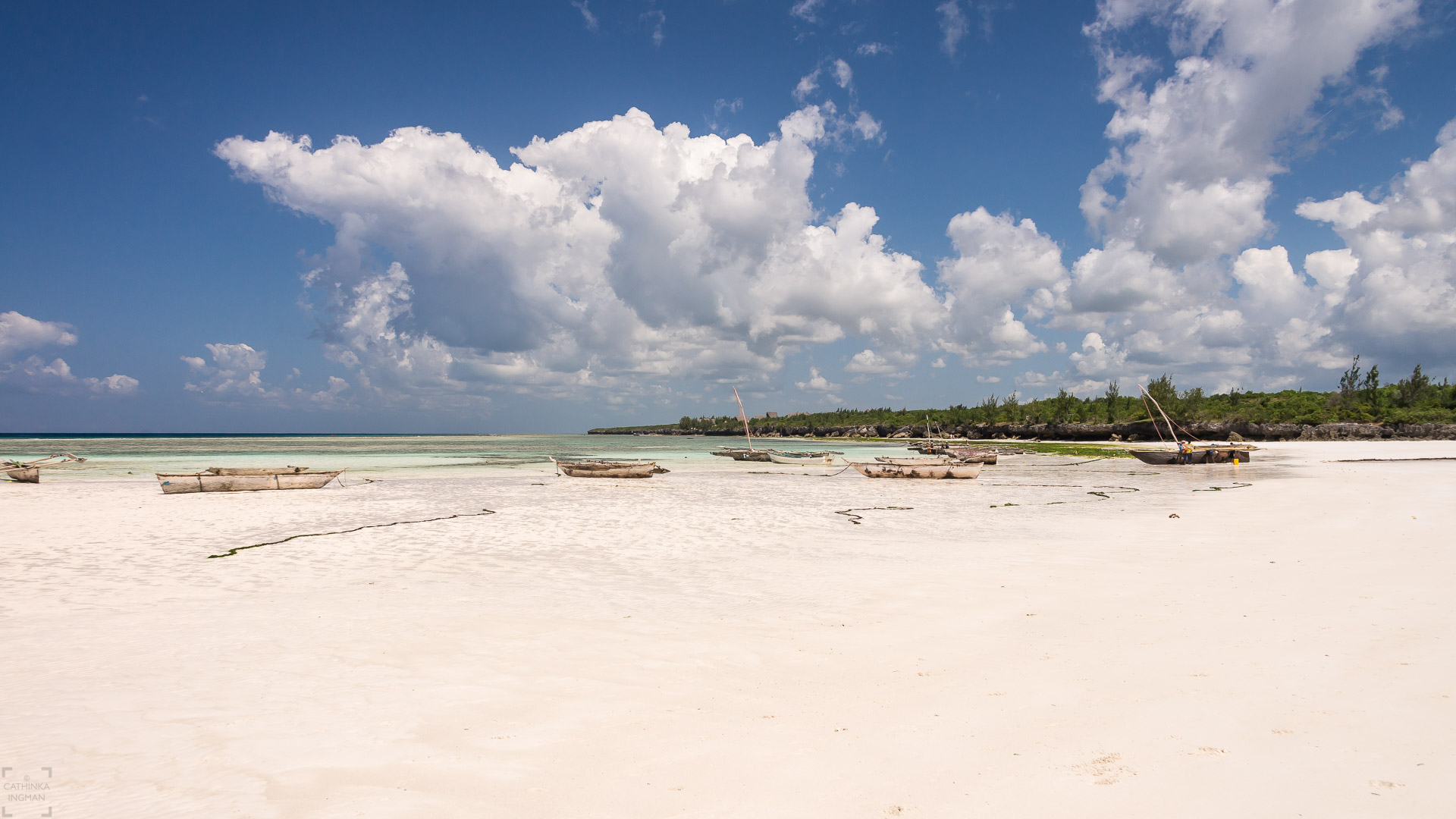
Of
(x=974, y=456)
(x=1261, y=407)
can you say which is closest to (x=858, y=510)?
(x=974, y=456)

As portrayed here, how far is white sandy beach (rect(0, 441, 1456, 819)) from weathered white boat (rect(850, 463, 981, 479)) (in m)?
13.9

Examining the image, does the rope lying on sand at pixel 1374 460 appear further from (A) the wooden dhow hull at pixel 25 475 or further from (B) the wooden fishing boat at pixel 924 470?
(A) the wooden dhow hull at pixel 25 475

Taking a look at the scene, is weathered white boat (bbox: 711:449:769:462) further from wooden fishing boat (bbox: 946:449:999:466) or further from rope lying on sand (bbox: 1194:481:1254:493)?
rope lying on sand (bbox: 1194:481:1254:493)

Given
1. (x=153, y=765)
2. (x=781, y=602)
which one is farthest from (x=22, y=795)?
(x=781, y=602)

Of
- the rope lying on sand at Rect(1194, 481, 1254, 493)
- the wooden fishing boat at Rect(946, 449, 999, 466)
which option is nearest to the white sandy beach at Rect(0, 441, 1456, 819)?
the rope lying on sand at Rect(1194, 481, 1254, 493)

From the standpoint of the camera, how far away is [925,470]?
27.6m

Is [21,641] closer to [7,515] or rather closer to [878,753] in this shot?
[878,753]

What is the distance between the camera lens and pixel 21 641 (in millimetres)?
6695

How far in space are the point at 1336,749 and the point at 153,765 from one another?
730cm

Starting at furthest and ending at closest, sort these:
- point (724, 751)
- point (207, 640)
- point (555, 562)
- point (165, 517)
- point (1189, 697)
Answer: point (165, 517)
point (555, 562)
point (207, 640)
point (1189, 697)
point (724, 751)

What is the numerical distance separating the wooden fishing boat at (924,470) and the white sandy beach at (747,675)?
1394 cm

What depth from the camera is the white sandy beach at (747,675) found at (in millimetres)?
3605

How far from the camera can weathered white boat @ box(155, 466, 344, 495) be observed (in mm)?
23713

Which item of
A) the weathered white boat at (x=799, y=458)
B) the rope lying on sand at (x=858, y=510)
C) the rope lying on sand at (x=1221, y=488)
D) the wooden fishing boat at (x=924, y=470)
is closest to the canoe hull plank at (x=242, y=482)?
the rope lying on sand at (x=858, y=510)
